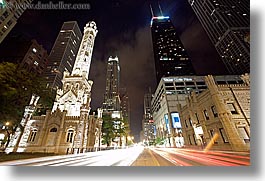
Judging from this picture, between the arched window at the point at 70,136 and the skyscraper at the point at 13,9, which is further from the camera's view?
the arched window at the point at 70,136

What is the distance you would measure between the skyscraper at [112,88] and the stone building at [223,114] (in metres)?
51.7

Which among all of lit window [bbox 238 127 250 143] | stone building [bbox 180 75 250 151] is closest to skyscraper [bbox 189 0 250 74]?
stone building [bbox 180 75 250 151]

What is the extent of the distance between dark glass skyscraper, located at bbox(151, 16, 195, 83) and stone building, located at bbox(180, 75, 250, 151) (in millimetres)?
34859

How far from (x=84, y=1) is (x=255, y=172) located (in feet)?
26.0

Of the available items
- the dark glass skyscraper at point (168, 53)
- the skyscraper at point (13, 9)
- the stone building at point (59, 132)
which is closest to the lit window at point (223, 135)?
the stone building at point (59, 132)

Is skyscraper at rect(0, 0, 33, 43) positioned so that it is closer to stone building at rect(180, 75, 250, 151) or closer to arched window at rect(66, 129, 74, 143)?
arched window at rect(66, 129, 74, 143)

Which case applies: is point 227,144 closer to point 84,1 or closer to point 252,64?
point 252,64

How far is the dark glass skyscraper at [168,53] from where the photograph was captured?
47969 mm

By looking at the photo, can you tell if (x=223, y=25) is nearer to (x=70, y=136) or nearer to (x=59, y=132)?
(x=70, y=136)

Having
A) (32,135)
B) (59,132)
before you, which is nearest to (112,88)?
(32,135)

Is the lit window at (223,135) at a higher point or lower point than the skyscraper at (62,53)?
lower

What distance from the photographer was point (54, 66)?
48.3m

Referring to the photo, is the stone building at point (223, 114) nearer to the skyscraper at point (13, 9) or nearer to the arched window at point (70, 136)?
the skyscraper at point (13, 9)

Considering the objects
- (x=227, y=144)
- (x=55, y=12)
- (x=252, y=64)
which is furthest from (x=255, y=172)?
(x=55, y=12)
